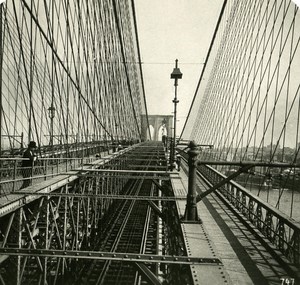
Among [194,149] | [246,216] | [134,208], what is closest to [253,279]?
[194,149]

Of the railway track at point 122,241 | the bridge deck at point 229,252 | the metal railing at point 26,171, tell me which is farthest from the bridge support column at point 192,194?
the metal railing at point 26,171

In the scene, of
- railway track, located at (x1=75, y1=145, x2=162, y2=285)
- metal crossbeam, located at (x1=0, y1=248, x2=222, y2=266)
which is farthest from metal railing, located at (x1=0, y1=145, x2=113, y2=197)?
metal crossbeam, located at (x1=0, y1=248, x2=222, y2=266)

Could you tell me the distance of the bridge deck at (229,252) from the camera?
2.37 m

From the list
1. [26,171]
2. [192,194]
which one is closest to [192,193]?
[192,194]

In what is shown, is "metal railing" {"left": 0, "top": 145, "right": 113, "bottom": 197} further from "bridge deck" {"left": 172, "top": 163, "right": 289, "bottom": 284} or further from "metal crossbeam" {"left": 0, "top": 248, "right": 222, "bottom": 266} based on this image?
"bridge deck" {"left": 172, "top": 163, "right": 289, "bottom": 284}

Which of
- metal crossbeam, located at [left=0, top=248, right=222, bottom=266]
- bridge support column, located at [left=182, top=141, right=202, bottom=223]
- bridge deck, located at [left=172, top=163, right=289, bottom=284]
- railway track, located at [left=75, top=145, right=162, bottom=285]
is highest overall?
bridge support column, located at [left=182, top=141, right=202, bottom=223]

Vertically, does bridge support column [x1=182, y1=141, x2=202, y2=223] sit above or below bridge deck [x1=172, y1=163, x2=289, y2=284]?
above

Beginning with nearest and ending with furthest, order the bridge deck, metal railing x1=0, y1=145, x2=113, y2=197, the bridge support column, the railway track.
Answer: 1. the bridge deck
2. the bridge support column
3. metal railing x1=0, y1=145, x2=113, y2=197
4. the railway track

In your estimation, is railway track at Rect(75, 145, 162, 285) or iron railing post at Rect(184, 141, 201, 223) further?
railway track at Rect(75, 145, 162, 285)

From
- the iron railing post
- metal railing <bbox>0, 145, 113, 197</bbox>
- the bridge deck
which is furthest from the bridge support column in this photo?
metal railing <bbox>0, 145, 113, 197</bbox>

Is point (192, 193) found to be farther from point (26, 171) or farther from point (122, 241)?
point (122, 241)

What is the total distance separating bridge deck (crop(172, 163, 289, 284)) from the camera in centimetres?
237

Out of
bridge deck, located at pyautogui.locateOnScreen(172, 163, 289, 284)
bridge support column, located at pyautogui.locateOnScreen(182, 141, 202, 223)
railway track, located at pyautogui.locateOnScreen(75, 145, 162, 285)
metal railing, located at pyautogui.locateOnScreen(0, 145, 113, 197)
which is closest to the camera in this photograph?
bridge deck, located at pyautogui.locateOnScreen(172, 163, 289, 284)

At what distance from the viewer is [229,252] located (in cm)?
407
